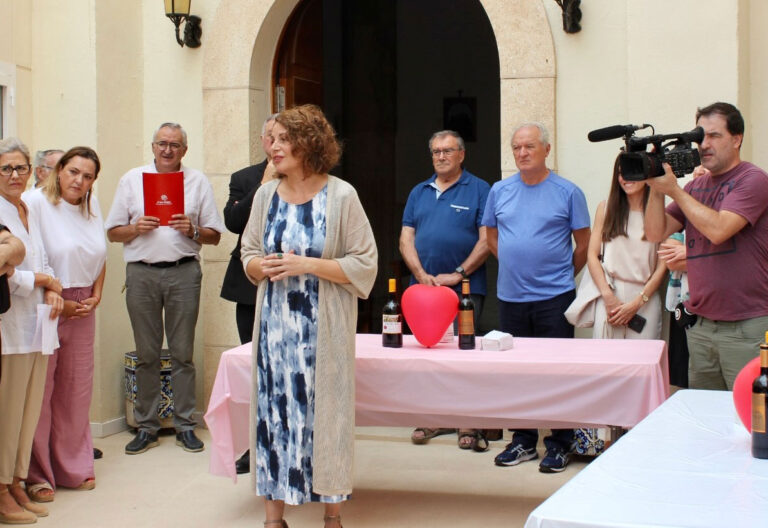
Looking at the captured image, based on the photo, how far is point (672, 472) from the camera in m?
2.06

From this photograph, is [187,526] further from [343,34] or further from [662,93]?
[343,34]

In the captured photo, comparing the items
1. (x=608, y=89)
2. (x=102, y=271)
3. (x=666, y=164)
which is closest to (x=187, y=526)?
(x=102, y=271)

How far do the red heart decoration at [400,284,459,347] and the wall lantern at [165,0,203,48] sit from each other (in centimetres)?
302

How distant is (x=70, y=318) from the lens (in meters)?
4.93

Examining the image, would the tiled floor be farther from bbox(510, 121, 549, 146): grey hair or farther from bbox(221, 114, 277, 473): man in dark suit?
bbox(510, 121, 549, 146): grey hair

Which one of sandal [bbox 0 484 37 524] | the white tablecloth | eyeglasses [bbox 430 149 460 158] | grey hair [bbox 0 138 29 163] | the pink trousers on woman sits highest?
eyeglasses [bbox 430 149 460 158]

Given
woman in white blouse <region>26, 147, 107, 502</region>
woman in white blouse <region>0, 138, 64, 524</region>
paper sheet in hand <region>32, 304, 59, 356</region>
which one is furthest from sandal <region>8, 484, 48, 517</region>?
paper sheet in hand <region>32, 304, 59, 356</region>

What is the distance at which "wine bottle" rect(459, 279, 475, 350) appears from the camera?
4059 millimetres

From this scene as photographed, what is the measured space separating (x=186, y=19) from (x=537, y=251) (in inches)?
113

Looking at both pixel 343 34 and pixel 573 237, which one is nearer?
pixel 573 237

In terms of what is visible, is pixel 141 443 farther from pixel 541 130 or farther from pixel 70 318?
pixel 541 130

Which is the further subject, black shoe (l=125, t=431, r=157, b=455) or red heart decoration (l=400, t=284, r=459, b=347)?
black shoe (l=125, t=431, r=157, b=455)

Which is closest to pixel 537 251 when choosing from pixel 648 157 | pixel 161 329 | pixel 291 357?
pixel 648 157

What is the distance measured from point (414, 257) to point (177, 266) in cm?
143
